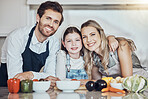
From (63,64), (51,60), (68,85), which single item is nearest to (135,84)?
(68,85)

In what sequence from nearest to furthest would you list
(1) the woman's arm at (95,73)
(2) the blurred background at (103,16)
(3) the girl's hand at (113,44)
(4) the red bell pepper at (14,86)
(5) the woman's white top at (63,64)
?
(4) the red bell pepper at (14,86) → (5) the woman's white top at (63,64) → (3) the girl's hand at (113,44) → (1) the woman's arm at (95,73) → (2) the blurred background at (103,16)

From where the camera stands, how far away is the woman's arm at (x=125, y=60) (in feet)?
6.84

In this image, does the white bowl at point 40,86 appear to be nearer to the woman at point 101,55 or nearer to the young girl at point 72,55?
the young girl at point 72,55

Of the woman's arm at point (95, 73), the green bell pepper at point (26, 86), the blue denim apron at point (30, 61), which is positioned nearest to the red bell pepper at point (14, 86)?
the green bell pepper at point (26, 86)

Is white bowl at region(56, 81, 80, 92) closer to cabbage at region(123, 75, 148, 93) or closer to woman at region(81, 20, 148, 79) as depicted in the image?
cabbage at region(123, 75, 148, 93)

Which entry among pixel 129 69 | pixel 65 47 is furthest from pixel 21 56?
pixel 129 69

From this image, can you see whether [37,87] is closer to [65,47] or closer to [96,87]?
[96,87]

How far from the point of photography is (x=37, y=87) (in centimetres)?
132

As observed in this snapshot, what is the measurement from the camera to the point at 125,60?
2107 mm

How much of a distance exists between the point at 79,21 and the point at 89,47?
0.48 m

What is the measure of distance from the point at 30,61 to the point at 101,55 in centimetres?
70

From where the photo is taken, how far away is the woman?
7.05 ft

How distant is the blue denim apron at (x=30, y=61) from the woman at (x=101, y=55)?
0.41m

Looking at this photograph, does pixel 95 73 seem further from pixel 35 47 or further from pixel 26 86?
pixel 26 86
